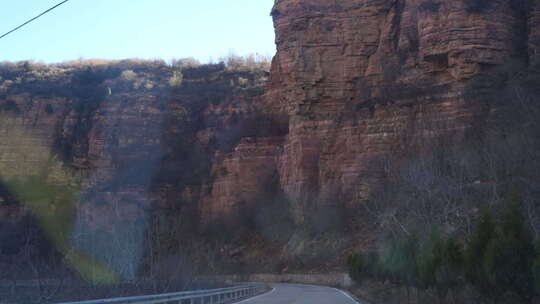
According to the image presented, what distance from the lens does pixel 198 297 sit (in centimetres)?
2373

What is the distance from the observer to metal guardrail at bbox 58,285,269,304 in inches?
648

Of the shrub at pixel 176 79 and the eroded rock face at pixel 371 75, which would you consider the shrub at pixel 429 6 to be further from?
the shrub at pixel 176 79

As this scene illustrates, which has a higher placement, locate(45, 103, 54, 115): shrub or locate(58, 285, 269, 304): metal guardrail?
locate(45, 103, 54, 115): shrub

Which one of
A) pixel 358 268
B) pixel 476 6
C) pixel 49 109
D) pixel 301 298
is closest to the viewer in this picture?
pixel 301 298

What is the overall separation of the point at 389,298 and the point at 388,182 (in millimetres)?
20381

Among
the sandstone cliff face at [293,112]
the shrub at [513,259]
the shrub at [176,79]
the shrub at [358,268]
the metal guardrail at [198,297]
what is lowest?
the shrub at [358,268]

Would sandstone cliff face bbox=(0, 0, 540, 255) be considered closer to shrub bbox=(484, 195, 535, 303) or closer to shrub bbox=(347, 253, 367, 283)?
shrub bbox=(347, 253, 367, 283)

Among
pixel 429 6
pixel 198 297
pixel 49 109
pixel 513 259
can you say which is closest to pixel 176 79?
pixel 49 109

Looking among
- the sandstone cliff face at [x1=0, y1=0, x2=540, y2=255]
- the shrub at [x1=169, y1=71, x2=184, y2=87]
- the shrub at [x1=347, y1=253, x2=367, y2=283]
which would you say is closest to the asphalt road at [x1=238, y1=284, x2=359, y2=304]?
the shrub at [x1=347, y1=253, x2=367, y2=283]

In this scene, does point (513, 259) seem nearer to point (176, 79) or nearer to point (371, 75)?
point (371, 75)

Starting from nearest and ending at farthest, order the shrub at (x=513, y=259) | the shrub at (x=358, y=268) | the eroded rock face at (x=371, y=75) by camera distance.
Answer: the shrub at (x=513, y=259) → the shrub at (x=358, y=268) → the eroded rock face at (x=371, y=75)

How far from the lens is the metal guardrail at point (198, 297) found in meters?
16.5

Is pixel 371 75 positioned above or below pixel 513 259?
above

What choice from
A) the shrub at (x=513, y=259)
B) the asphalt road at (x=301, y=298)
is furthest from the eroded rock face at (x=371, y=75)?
the shrub at (x=513, y=259)
